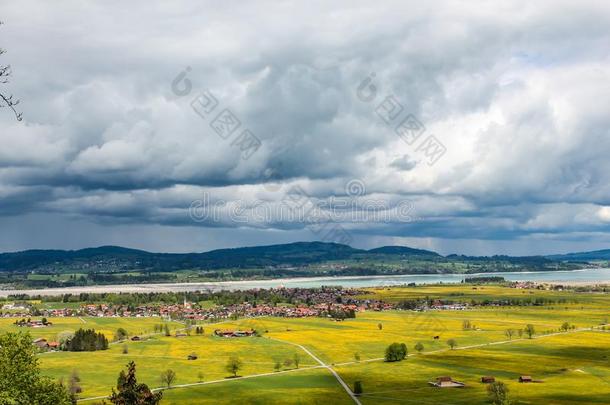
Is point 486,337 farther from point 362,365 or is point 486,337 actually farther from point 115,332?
point 115,332

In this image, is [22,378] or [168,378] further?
[168,378]

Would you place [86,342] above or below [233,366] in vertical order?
above

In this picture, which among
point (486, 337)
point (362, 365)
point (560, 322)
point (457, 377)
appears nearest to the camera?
point (457, 377)

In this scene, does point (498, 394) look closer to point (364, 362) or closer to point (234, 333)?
point (364, 362)

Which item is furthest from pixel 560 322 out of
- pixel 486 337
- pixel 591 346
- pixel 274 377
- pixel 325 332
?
pixel 274 377

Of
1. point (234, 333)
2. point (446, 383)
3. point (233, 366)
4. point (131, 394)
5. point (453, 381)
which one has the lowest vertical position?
point (234, 333)

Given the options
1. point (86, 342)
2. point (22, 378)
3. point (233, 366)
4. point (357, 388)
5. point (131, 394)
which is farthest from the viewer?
point (86, 342)

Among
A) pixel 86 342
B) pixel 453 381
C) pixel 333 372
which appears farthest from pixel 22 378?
pixel 86 342

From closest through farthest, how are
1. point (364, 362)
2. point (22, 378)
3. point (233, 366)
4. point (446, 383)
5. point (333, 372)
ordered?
point (22, 378) < point (446, 383) < point (233, 366) < point (333, 372) < point (364, 362)
